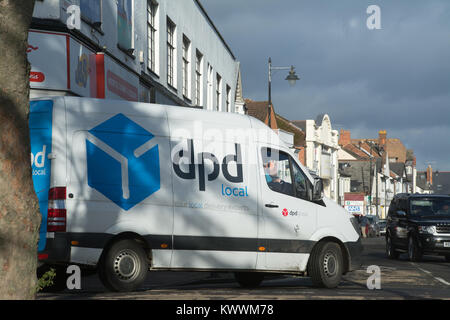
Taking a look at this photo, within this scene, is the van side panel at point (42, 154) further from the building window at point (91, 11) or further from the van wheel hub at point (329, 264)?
the building window at point (91, 11)

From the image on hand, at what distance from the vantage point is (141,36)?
70.1ft

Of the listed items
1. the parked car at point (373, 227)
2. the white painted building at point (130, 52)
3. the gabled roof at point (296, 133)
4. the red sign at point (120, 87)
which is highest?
the gabled roof at point (296, 133)

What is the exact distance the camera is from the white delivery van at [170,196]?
9445 mm

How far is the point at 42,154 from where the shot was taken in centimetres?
941

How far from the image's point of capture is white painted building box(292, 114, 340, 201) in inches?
2714

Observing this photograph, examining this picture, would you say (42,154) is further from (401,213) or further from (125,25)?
(401,213)

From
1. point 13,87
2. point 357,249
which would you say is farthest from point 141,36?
point 13,87

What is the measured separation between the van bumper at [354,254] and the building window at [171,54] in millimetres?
14589

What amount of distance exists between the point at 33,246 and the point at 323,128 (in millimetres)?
68616

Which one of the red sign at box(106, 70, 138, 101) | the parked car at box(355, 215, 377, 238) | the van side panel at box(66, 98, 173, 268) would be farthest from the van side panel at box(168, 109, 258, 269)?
the parked car at box(355, 215, 377, 238)

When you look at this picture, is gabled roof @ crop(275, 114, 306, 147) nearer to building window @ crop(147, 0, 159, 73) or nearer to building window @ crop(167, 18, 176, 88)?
building window @ crop(167, 18, 176, 88)

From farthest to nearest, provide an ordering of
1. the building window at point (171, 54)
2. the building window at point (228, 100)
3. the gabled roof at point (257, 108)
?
1. the gabled roof at point (257, 108)
2. the building window at point (228, 100)
3. the building window at point (171, 54)

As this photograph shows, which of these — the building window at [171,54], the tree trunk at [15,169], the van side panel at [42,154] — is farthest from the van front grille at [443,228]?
the tree trunk at [15,169]
